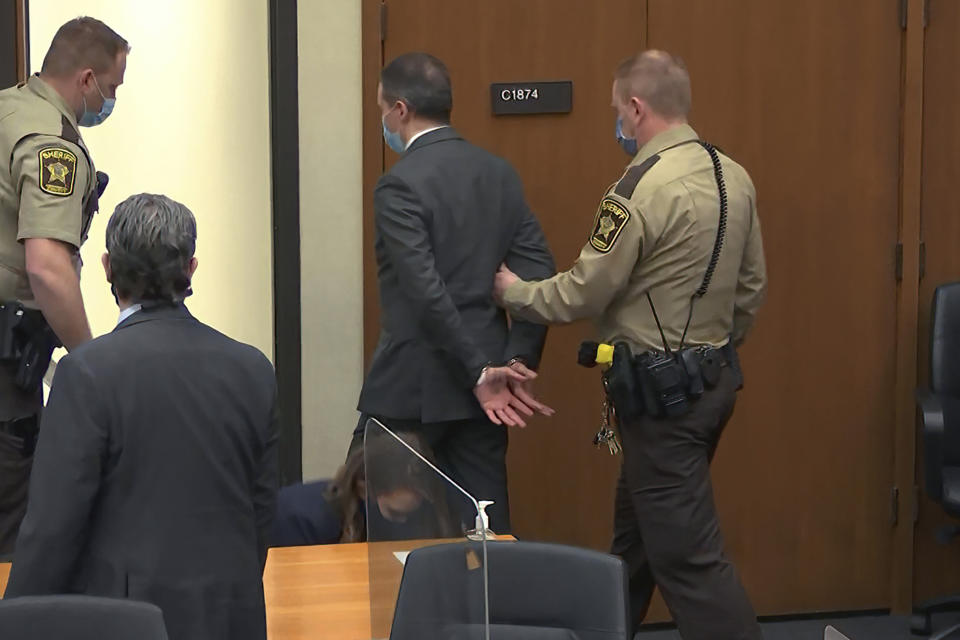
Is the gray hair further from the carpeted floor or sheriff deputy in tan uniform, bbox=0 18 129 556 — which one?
the carpeted floor

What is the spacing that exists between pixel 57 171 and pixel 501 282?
3.67ft

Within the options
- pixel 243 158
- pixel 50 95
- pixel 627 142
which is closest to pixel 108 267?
pixel 50 95

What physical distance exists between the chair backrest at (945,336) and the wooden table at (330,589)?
2058 mm

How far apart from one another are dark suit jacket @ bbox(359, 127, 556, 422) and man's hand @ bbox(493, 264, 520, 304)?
0.06ft

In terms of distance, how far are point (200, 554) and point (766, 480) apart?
8.36 feet

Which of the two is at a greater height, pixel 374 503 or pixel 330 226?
pixel 330 226

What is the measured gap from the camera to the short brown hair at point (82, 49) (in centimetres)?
339

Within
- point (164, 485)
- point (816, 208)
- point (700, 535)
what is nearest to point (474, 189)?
point (700, 535)

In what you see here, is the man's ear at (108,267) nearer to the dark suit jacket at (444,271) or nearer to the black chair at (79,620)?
the black chair at (79,620)

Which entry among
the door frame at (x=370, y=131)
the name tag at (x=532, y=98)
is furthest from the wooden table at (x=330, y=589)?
the name tag at (x=532, y=98)

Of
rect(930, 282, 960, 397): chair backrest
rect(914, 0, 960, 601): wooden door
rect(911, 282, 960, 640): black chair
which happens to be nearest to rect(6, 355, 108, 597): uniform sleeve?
rect(911, 282, 960, 640): black chair

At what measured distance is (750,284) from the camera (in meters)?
3.59

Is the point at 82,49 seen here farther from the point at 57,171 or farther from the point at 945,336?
the point at 945,336

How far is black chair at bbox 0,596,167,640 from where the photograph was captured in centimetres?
196
